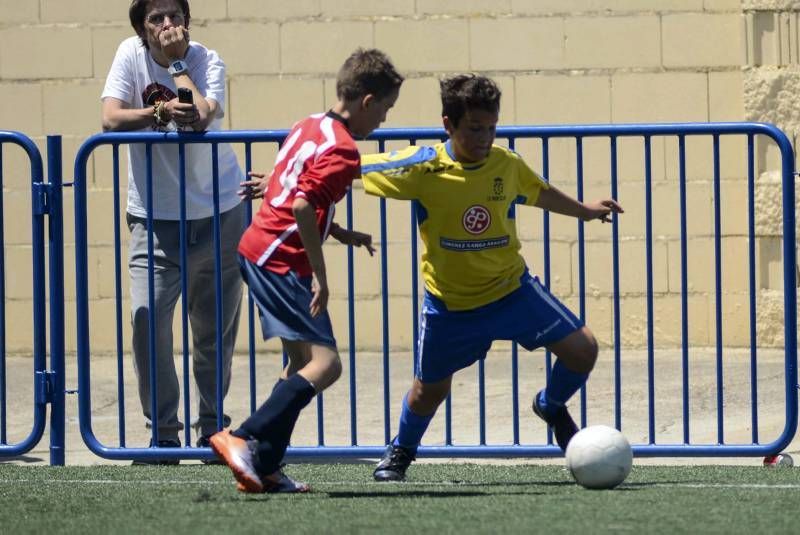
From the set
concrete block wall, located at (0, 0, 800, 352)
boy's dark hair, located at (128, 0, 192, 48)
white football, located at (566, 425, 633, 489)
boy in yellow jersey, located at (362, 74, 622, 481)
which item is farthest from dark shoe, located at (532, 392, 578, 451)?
concrete block wall, located at (0, 0, 800, 352)

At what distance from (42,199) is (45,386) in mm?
804

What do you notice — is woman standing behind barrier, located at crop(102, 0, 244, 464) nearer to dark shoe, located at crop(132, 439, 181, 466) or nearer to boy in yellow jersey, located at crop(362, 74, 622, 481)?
dark shoe, located at crop(132, 439, 181, 466)

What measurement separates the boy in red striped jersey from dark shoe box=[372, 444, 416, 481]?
0.55 meters

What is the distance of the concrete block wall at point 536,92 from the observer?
31.7ft

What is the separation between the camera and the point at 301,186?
16.9 ft

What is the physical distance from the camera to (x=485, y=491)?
556 cm

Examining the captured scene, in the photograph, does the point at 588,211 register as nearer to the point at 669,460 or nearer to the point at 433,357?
the point at 433,357

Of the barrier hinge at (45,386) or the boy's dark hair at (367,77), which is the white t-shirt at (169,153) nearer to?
the barrier hinge at (45,386)

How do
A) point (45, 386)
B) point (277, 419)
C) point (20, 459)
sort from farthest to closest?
point (20, 459) < point (45, 386) < point (277, 419)

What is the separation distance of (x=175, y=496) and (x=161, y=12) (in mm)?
2321

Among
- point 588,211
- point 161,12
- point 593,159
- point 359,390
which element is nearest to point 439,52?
point 593,159

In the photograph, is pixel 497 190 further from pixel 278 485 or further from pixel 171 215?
pixel 171 215

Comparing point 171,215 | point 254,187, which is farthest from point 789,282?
point 171,215

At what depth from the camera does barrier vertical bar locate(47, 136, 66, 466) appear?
6555mm
